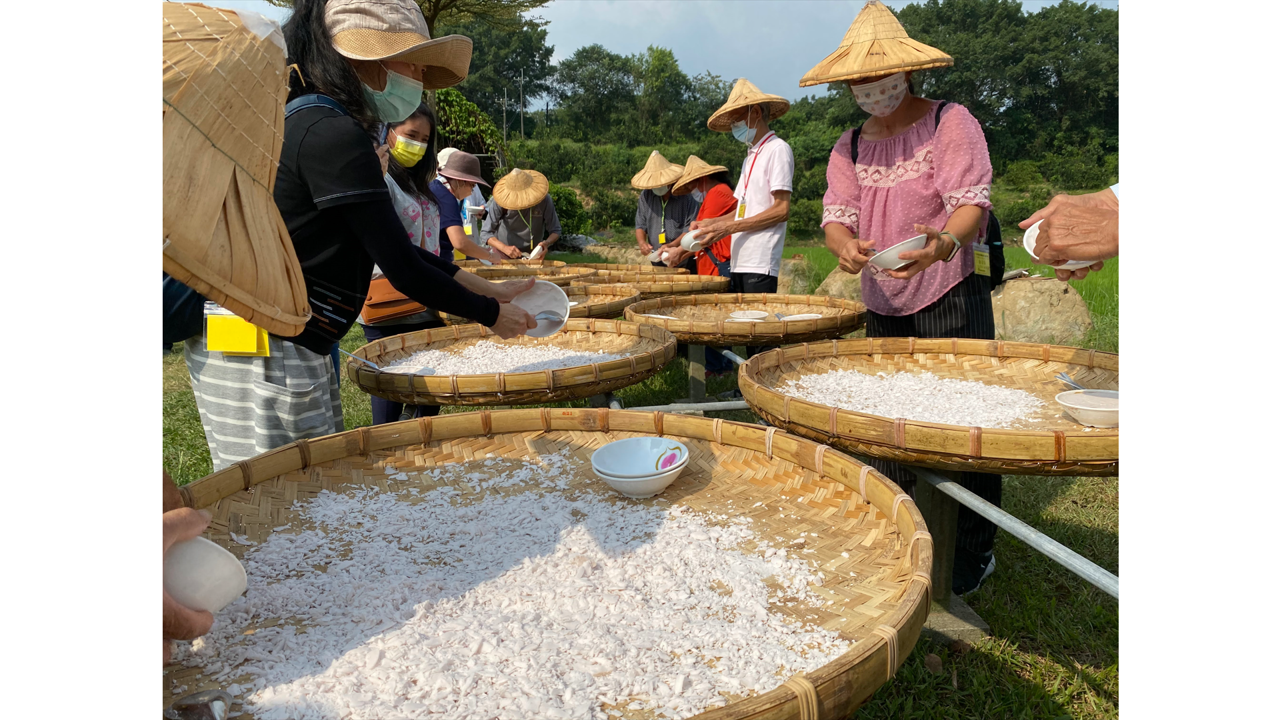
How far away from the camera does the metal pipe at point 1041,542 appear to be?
103cm

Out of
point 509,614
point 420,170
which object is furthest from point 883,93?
point 509,614

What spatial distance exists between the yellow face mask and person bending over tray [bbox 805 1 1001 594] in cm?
146

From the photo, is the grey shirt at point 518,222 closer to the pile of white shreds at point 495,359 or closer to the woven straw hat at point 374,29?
the pile of white shreds at point 495,359

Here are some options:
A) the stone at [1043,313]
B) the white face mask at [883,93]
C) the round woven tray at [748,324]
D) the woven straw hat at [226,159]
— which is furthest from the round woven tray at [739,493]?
the stone at [1043,313]

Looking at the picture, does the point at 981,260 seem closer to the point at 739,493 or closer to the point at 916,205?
the point at 916,205

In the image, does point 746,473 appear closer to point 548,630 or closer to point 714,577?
point 714,577

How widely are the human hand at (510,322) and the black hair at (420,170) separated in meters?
1.12

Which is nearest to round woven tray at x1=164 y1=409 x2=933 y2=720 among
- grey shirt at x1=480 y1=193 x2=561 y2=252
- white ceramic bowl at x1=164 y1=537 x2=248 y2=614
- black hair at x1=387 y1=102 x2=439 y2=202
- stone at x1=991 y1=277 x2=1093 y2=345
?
white ceramic bowl at x1=164 y1=537 x2=248 y2=614

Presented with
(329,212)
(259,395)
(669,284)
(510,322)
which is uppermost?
(329,212)

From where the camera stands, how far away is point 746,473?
4.61ft

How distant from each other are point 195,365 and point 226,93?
3.28 feet

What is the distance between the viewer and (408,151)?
2.80m

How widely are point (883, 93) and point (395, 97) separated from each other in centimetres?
137

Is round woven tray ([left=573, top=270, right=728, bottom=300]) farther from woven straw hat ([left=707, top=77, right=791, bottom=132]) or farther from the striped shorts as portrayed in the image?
the striped shorts
